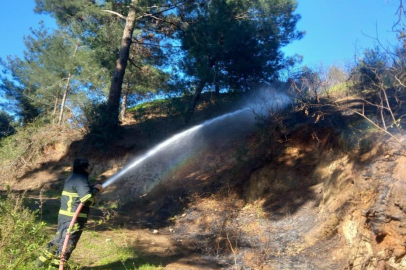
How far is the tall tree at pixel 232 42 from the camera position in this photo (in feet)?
49.0

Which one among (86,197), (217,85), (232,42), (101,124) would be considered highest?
(232,42)

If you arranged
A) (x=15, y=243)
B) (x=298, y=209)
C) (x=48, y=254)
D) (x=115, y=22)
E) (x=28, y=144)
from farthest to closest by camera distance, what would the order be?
(x=28, y=144) < (x=115, y=22) < (x=298, y=209) < (x=48, y=254) < (x=15, y=243)

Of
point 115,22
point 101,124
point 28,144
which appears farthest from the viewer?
point 28,144

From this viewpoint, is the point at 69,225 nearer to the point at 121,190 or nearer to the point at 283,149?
the point at 283,149

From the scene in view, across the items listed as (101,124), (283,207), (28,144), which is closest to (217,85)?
(101,124)

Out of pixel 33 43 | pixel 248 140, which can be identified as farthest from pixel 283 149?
pixel 33 43

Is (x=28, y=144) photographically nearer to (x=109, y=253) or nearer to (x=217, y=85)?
(x=217, y=85)

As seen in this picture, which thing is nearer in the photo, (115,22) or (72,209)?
(72,209)

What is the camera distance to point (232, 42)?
14.8 m

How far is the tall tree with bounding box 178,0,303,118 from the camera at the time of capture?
14.9m

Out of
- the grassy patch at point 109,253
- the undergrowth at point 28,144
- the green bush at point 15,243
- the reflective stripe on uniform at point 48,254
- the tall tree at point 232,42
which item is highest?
the tall tree at point 232,42

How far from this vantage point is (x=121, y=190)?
44.0ft

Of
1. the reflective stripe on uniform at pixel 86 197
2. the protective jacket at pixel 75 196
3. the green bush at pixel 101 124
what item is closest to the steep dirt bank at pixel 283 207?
the protective jacket at pixel 75 196

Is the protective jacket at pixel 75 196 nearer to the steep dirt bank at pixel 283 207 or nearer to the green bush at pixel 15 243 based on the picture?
the green bush at pixel 15 243
